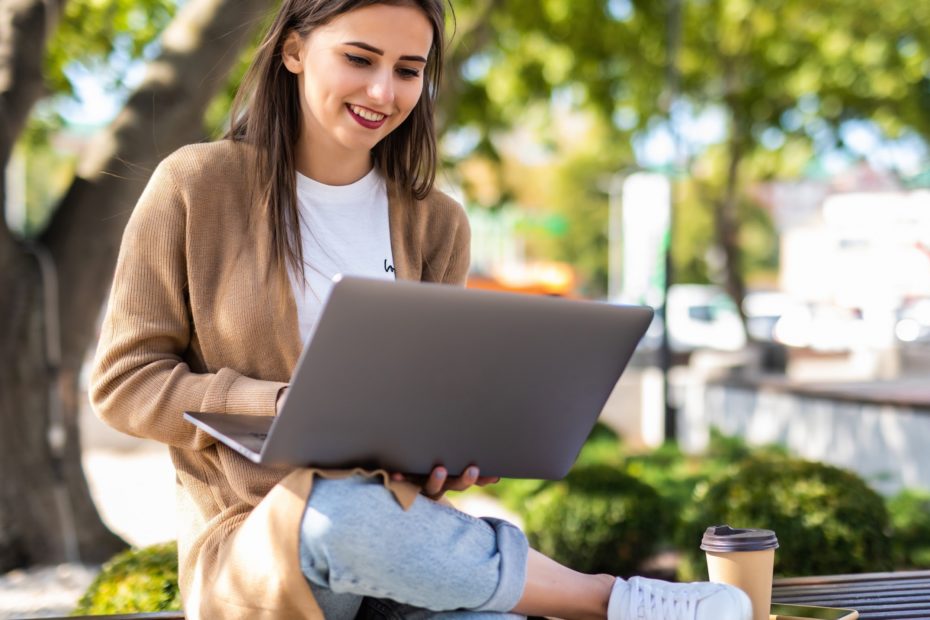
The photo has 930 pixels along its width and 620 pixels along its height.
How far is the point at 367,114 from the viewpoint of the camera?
8.54 feet

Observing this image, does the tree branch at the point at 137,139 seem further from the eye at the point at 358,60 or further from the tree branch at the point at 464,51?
the tree branch at the point at 464,51

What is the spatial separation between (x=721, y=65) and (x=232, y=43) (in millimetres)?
13182

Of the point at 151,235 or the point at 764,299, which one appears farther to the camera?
the point at 764,299

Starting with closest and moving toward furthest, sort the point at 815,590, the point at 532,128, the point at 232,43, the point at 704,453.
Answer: the point at 815,590
the point at 232,43
the point at 704,453
the point at 532,128

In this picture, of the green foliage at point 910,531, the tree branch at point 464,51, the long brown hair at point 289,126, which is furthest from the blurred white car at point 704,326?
the long brown hair at point 289,126

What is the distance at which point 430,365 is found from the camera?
2.15 m

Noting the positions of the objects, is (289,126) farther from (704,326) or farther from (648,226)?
(704,326)

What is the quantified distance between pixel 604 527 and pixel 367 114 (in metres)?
4.53

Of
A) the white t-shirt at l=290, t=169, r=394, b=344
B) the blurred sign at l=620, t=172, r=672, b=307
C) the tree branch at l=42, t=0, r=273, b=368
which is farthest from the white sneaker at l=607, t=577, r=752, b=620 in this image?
the blurred sign at l=620, t=172, r=672, b=307

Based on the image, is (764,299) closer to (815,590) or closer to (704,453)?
(704,453)

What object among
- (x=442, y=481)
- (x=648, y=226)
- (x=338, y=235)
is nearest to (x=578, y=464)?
(x=648, y=226)

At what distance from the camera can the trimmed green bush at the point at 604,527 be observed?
6.72 m

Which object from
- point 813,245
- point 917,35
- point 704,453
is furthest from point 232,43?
point 813,245

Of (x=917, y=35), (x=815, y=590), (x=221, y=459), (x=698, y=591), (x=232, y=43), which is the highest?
(x=917, y=35)
